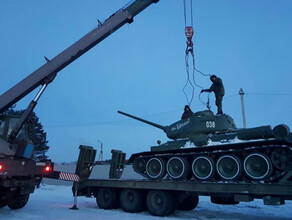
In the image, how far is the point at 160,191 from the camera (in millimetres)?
11266

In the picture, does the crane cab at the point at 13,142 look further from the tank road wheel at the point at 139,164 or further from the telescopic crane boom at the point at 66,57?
the tank road wheel at the point at 139,164

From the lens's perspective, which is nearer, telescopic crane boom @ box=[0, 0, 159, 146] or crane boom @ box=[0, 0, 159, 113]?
telescopic crane boom @ box=[0, 0, 159, 146]

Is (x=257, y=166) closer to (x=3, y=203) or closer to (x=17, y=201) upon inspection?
(x=17, y=201)

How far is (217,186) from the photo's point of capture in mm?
9758

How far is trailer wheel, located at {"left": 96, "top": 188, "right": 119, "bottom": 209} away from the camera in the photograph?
42.0ft

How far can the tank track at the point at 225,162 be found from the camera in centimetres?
926

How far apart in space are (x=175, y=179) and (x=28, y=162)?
5156 mm

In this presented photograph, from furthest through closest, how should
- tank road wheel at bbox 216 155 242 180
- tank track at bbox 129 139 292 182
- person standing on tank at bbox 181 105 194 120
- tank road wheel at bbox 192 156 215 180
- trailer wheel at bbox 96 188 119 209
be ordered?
person standing on tank at bbox 181 105 194 120, trailer wheel at bbox 96 188 119 209, tank road wheel at bbox 192 156 215 180, tank road wheel at bbox 216 155 242 180, tank track at bbox 129 139 292 182

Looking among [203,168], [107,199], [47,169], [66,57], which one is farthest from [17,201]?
[203,168]

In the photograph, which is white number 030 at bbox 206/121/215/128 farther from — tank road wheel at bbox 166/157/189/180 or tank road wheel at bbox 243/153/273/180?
tank road wheel at bbox 243/153/273/180

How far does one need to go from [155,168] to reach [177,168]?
1.10 m

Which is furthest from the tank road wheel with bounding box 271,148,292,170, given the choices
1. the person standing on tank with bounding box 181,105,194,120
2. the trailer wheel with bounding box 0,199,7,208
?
the trailer wheel with bounding box 0,199,7,208

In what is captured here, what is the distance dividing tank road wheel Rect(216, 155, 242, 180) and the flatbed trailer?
0.50m

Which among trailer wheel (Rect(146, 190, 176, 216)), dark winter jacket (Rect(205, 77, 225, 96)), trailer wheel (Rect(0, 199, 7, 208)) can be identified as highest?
dark winter jacket (Rect(205, 77, 225, 96))
